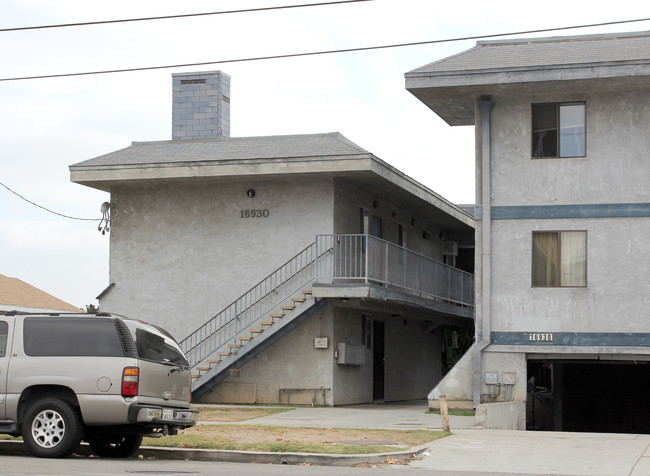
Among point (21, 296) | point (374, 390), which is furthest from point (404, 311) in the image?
point (21, 296)

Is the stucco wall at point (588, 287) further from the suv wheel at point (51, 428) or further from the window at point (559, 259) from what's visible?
the suv wheel at point (51, 428)

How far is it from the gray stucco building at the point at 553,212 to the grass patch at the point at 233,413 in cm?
362

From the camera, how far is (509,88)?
2177 centimetres

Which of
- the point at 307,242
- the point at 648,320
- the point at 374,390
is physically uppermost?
the point at 307,242

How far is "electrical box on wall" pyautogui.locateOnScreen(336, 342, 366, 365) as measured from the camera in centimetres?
2469

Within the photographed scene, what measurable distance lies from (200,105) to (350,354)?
8506 mm

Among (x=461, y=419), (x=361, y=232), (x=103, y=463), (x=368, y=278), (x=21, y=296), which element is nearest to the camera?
(x=103, y=463)

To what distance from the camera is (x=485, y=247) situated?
2197cm

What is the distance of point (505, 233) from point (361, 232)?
18.4 feet

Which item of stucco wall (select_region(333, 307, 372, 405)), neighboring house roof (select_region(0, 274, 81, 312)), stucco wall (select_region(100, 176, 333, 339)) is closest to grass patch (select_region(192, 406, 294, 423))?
stucco wall (select_region(333, 307, 372, 405))

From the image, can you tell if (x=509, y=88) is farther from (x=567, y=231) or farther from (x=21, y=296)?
(x=21, y=296)

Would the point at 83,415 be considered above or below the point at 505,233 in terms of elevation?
below

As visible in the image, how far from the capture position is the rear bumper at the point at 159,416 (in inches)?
496

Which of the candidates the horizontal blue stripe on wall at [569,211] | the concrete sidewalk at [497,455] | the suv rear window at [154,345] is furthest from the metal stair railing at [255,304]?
the suv rear window at [154,345]
